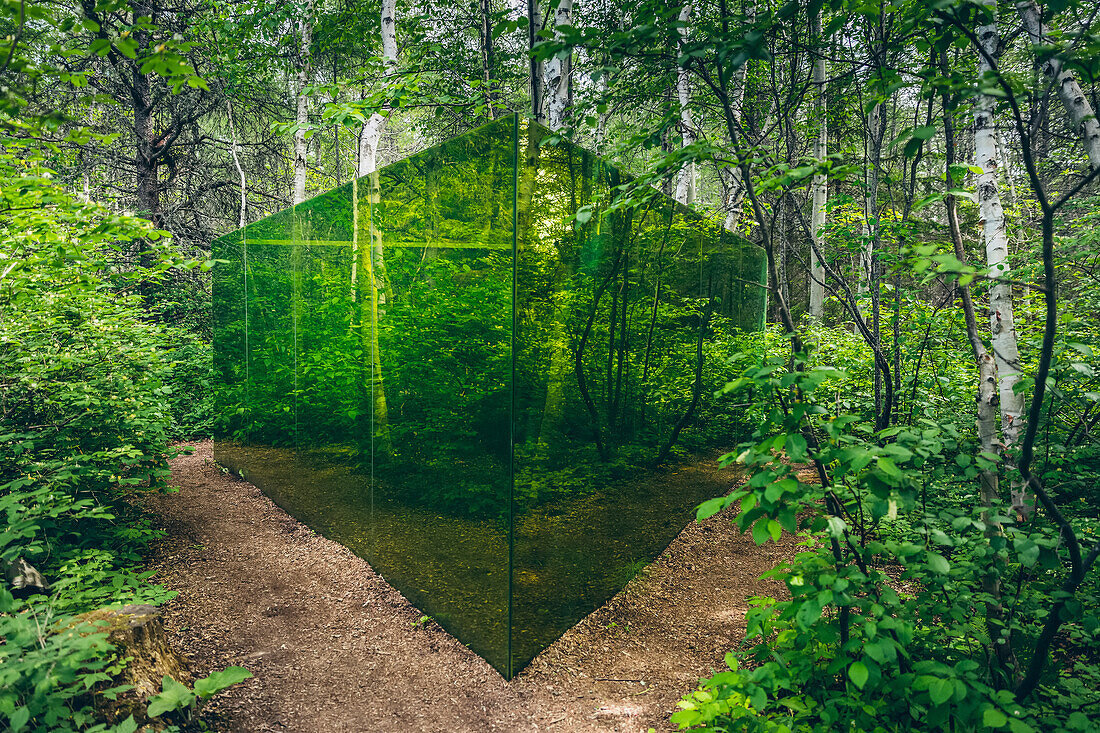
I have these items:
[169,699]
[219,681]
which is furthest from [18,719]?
[219,681]

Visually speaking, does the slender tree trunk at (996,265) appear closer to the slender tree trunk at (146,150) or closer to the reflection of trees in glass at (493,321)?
the reflection of trees in glass at (493,321)

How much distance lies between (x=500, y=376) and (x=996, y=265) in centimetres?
272

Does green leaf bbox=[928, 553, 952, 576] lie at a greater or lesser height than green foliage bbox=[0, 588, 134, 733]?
greater

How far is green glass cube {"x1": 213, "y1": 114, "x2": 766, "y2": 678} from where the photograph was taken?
2900 mm

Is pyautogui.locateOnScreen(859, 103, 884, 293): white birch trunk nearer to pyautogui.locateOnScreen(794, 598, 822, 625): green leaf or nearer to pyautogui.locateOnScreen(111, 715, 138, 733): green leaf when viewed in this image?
pyautogui.locateOnScreen(794, 598, 822, 625): green leaf

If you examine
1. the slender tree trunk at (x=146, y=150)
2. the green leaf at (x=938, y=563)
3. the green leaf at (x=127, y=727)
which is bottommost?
the green leaf at (x=127, y=727)

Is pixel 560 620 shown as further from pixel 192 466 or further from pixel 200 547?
pixel 192 466

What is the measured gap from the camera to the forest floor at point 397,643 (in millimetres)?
2660

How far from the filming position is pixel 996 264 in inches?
111

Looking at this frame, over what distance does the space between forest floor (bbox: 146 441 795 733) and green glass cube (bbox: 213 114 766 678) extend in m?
0.18

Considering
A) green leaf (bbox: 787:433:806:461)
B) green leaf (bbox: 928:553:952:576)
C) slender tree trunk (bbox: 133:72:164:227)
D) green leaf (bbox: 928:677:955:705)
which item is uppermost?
slender tree trunk (bbox: 133:72:164:227)

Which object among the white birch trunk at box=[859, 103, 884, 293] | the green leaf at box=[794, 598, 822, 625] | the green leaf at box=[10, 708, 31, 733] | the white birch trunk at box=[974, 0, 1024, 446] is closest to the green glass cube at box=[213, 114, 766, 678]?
the white birch trunk at box=[859, 103, 884, 293]

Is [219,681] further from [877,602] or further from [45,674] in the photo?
[877,602]

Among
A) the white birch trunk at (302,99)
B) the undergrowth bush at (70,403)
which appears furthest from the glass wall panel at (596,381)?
the white birch trunk at (302,99)
